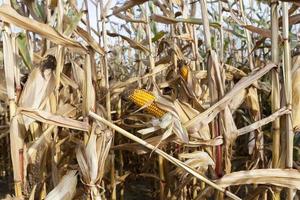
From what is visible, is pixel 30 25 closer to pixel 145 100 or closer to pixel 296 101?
pixel 145 100

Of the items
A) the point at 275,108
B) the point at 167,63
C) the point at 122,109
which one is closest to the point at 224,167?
the point at 275,108

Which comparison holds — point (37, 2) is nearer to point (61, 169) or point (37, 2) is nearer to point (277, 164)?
point (61, 169)

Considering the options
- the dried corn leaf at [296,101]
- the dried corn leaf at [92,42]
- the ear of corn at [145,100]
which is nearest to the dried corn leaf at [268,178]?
the dried corn leaf at [296,101]

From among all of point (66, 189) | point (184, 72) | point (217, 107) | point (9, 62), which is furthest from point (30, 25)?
point (184, 72)

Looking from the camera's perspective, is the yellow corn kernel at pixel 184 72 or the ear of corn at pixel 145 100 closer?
the ear of corn at pixel 145 100

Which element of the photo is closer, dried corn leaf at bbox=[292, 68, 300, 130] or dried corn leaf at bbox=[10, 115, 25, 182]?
dried corn leaf at bbox=[10, 115, 25, 182]

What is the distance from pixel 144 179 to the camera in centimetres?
452

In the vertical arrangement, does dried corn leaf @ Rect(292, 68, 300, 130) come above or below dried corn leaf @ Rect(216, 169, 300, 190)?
above

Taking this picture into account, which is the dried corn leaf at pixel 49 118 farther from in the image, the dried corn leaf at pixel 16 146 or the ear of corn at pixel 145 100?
the ear of corn at pixel 145 100

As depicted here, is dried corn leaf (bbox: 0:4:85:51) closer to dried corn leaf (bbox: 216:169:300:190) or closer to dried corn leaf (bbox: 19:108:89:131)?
dried corn leaf (bbox: 19:108:89:131)

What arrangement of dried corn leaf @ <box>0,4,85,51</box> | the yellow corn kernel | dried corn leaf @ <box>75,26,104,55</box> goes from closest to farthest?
dried corn leaf @ <box>0,4,85,51</box> < dried corn leaf @ <box>75,26,104,55</box> < the yellow corn kernel

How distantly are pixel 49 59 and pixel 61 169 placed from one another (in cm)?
77

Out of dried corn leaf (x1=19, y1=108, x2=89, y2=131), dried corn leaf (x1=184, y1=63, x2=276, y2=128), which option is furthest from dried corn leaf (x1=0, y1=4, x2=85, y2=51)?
dried corn leaf (x1=184, y1=63, x2=276, y2=128)

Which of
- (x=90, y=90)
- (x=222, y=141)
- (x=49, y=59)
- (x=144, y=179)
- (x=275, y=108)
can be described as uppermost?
(x=49, y=59)
